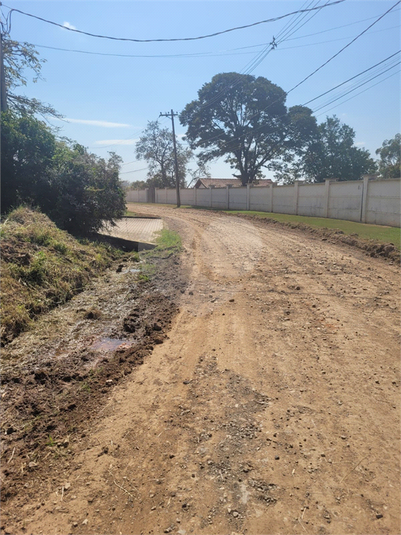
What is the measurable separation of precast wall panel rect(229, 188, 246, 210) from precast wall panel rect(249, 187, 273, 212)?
1360 millimetres

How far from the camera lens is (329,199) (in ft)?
72.6


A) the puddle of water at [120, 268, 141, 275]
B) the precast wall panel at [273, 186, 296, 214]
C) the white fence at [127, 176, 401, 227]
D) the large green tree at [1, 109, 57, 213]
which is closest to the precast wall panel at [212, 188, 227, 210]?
the white fence at [127, 176, 401, 227]

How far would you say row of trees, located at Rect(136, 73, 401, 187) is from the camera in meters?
43.3

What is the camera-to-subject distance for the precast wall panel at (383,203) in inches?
664

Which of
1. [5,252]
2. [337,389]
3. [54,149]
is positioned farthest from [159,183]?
[337,389]

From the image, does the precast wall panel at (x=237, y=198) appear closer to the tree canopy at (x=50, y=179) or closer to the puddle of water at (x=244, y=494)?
the tree canopy at (x=50, y=179)

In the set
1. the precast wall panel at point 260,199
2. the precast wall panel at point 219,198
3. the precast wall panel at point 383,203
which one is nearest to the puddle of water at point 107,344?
the precast wall panel at point 383,203

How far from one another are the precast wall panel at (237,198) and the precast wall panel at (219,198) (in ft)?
4.78

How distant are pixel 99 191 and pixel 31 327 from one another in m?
8.01

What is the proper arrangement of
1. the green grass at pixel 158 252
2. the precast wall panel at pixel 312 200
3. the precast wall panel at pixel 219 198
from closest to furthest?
the green grass at pixel 158 252 < the precast wall panel at pixel 312 200 < the precast wall panel at pixel 219 198

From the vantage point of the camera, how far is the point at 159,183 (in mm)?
68000

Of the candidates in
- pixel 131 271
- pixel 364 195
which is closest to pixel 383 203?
pixel 364 195

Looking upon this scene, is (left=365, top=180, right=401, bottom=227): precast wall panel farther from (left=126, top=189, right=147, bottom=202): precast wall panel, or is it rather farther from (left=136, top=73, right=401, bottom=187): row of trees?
(left=126, top=189, right=147, bottom=202): precast wall panel

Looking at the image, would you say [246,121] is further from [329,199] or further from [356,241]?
[356,241]
